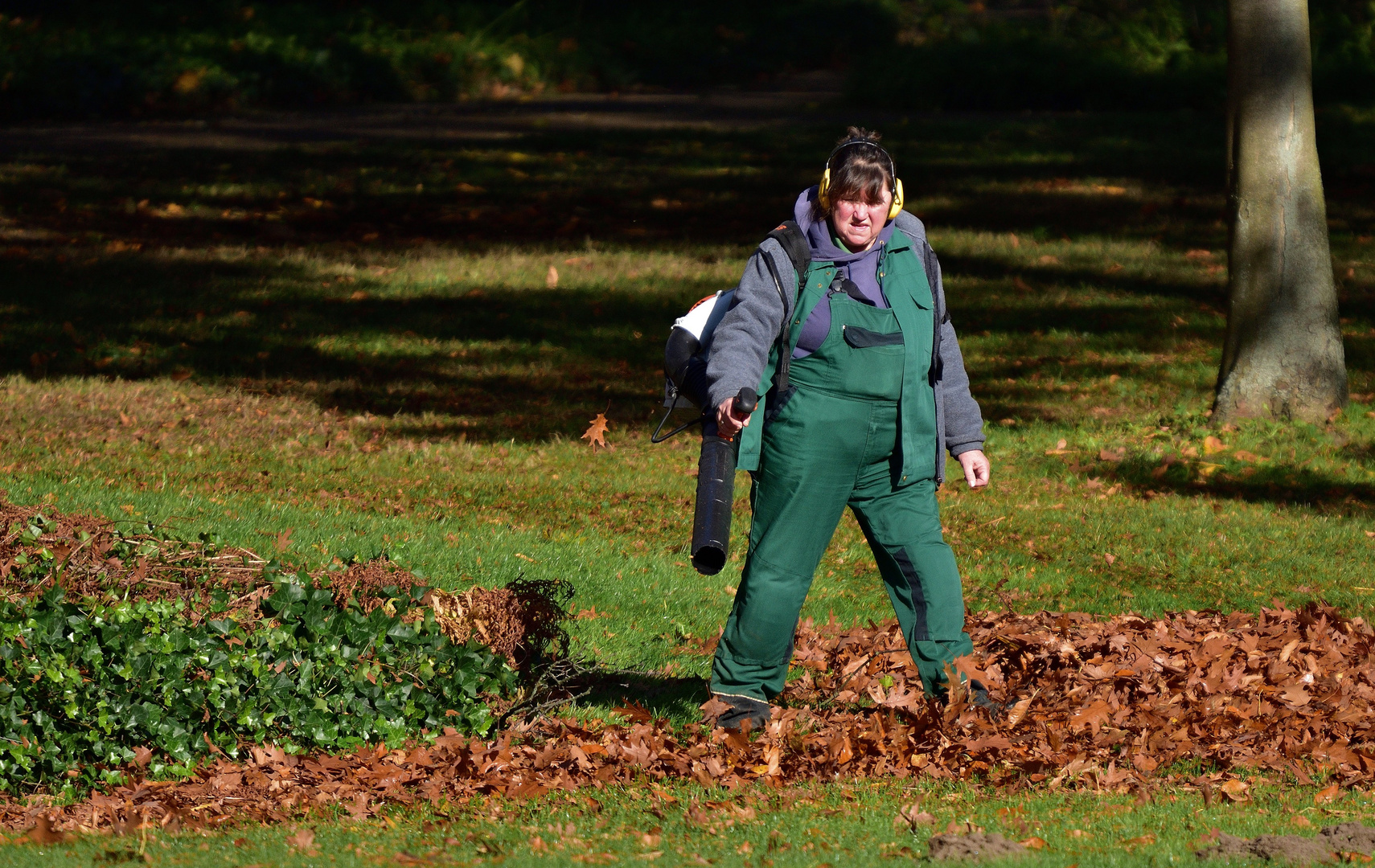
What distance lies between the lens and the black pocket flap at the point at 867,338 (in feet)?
16.2

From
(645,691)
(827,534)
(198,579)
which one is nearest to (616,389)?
(645,691)

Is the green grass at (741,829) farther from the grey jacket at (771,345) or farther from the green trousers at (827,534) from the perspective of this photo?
the grey jacket at (771,345)

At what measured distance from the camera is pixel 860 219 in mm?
4973

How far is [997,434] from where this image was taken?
37.7 ft

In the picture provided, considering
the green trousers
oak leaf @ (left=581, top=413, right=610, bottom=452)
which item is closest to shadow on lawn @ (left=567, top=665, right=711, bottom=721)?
the green trousers

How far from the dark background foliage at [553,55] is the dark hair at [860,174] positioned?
→ 18.3 metres

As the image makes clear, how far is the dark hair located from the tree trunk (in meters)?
6.74

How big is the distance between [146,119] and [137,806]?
1789cm

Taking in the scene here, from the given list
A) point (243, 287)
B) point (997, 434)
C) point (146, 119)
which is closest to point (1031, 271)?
point (997, 434)

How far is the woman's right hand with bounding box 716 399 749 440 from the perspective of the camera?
479 centimetres

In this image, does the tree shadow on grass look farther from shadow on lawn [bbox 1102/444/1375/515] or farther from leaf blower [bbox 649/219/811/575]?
leaf blower [bbox 649/219/811/575]

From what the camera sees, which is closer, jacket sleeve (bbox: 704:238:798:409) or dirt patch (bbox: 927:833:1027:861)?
dirt patch (bbox: 927:833:1027:861)

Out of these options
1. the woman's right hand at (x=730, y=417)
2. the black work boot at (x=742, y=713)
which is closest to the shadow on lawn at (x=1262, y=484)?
the black work boot at (x=742, y=713)

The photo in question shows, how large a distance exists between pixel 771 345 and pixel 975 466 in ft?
2.76
